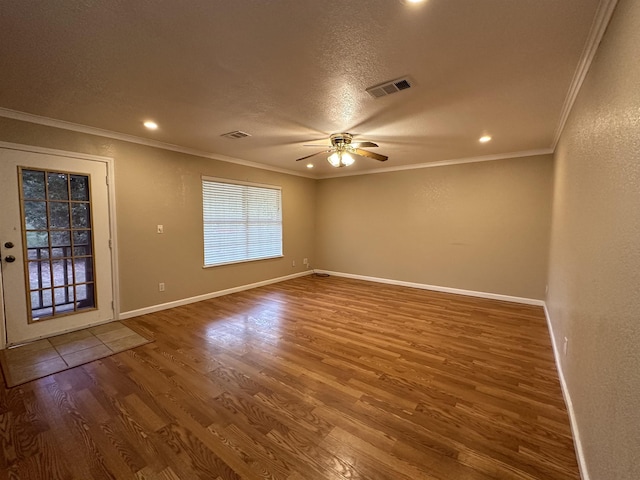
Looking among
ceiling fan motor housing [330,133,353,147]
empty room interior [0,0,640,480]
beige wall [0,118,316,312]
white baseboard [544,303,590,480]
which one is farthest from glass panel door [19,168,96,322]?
white baseboard [544,303,590,480]

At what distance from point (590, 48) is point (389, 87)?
1266mm

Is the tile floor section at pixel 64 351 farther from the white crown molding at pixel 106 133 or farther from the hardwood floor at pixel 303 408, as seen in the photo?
the white crown molding at pixel 106 133

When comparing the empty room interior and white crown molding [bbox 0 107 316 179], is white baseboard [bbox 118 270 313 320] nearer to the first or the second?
the empty room interior

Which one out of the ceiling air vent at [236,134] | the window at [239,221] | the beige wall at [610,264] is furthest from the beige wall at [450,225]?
the ceiling air vent at [236,134]

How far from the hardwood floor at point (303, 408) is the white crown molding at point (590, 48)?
7.94ft

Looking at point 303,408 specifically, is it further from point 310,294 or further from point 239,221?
point 239,221

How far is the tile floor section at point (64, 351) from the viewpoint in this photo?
246 centimetres

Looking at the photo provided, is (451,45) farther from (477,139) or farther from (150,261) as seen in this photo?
(150,261)

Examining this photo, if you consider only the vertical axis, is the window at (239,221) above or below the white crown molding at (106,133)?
below

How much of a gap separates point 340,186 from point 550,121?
399 cm

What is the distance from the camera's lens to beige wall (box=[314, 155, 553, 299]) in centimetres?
432

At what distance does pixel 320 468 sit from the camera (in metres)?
1.49

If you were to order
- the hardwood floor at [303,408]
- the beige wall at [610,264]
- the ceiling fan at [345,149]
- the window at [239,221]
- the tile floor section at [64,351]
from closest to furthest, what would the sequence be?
1. the beige wall at [610,264]
2. the hardwood floor at [303,408]
3. the tile floor section at [64,351]
4. the ceiling fan at [345,149]
5. the window at [239,221]

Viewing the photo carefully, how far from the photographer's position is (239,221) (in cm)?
523
